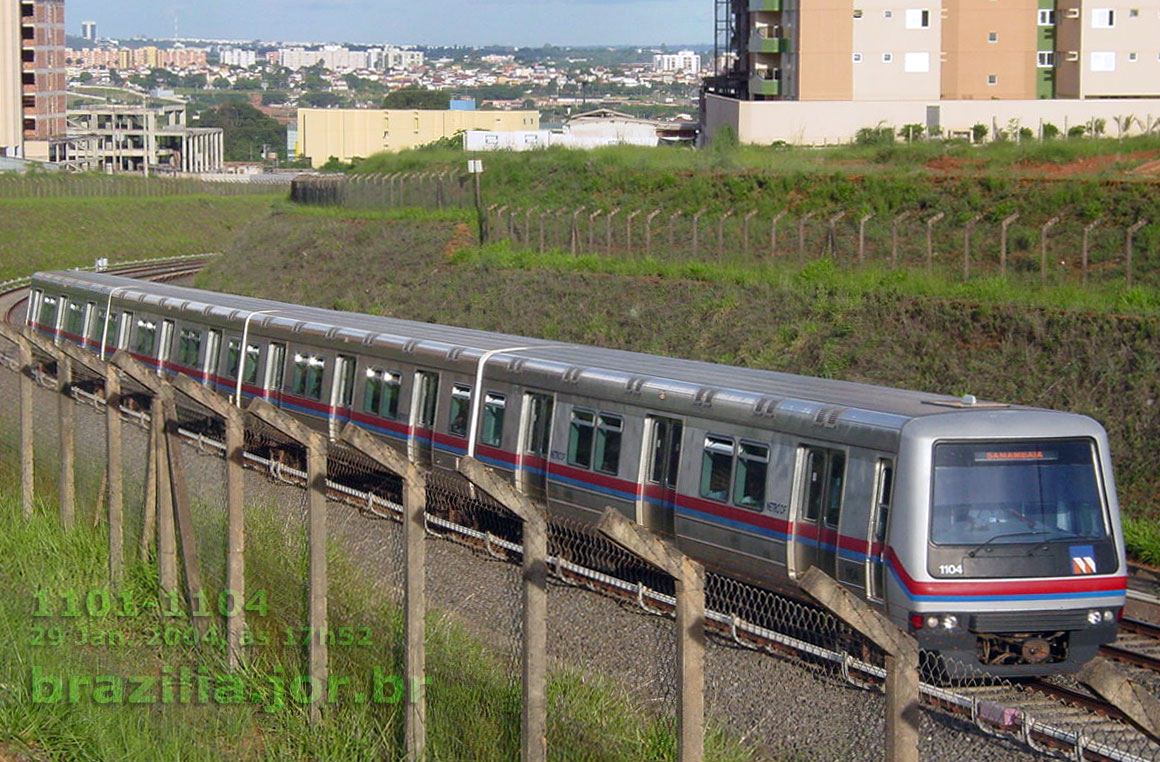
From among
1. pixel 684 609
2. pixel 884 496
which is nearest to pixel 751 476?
pixel 884 496

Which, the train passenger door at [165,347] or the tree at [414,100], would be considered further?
the tree at [414,100]

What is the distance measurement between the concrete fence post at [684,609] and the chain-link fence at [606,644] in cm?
6

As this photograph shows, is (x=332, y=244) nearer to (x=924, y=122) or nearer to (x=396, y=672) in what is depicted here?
(x=924, y=122)

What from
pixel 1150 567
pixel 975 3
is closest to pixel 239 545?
pixel 1150 567

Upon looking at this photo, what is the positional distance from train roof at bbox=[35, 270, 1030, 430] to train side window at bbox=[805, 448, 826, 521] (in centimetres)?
37

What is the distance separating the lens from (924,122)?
62344 mm

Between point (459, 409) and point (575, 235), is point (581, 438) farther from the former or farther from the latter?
point (575, 235)

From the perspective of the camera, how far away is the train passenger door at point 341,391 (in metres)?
18.6

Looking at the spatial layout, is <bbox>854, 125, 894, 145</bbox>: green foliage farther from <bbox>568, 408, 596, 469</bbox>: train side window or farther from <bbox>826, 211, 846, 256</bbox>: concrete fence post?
<bbox>568, 408, 596, 469</bbox>: train side window

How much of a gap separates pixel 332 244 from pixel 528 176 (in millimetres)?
6649

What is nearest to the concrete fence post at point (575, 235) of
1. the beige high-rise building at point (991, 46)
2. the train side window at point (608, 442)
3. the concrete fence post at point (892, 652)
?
the train side window at point (608, 442)

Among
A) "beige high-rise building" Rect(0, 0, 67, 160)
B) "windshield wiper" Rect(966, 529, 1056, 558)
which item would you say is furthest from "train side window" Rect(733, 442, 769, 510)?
"beige high-rise building" Rect(0, 0, 67, 160)

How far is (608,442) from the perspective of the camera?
46.3 ft

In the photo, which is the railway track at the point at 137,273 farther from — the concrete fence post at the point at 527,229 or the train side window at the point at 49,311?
the concrete fence post at the point at 527,229
